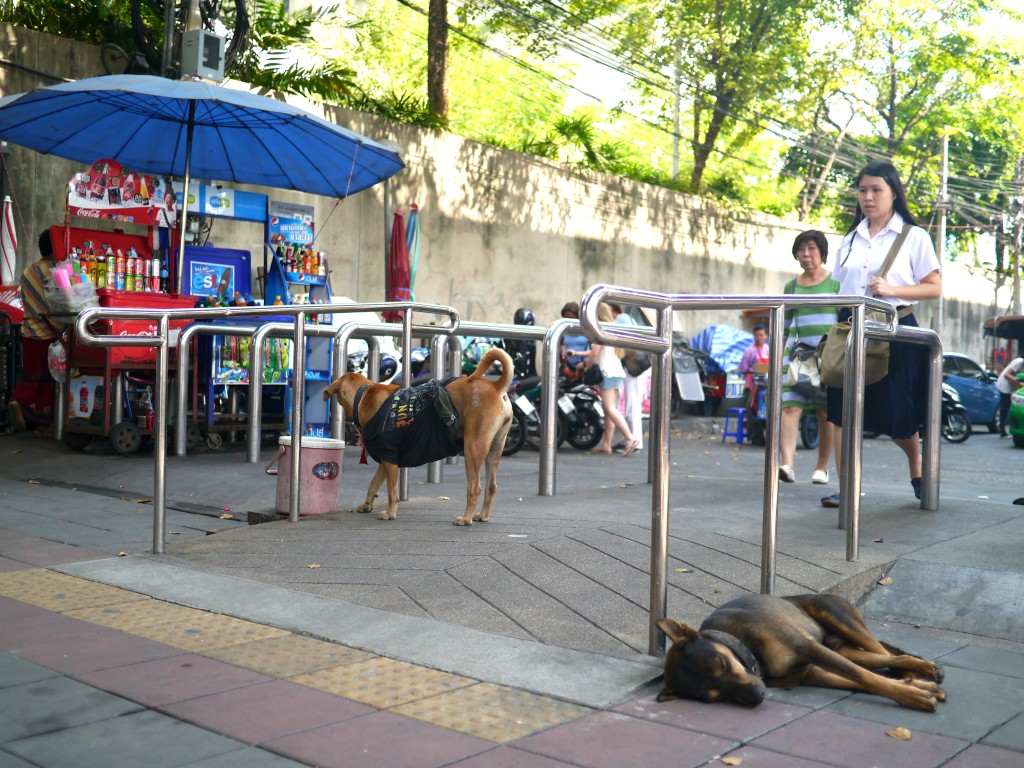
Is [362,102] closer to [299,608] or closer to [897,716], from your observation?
[299,608]

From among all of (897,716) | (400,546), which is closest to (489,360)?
(400,546)

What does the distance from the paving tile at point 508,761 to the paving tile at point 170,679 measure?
0.95m

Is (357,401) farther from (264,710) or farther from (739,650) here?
(739,650)

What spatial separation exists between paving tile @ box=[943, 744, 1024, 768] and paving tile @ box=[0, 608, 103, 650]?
2.98 meters

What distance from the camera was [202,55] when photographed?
11320mm

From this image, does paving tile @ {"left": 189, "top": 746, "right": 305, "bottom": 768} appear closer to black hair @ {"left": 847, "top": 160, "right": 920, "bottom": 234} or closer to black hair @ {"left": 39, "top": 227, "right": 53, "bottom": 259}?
black hair @ {"left": 847, "top": 160, "right": 920, "bottom": 234}

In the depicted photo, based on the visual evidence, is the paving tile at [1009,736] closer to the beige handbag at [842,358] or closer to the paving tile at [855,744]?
the paving tile at [855,744]

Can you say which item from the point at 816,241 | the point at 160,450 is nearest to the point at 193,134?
the point at 160,450

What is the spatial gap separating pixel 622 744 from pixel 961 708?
1136mm

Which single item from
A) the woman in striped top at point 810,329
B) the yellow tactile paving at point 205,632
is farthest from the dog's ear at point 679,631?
the woman in striped top at point 810,329

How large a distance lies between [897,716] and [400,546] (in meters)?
2.63

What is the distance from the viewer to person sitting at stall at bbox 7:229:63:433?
939 centimetres

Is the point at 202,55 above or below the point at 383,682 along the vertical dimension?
above

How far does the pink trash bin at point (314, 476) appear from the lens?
6129 millimetres
